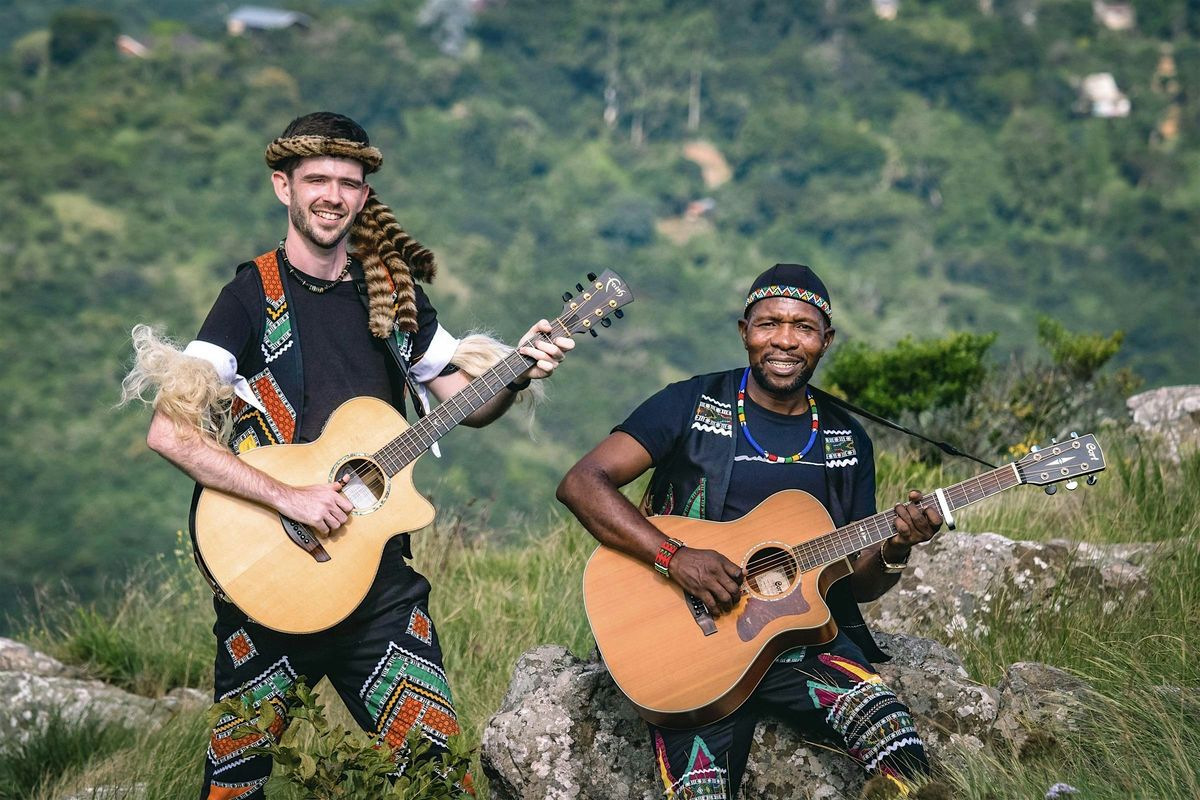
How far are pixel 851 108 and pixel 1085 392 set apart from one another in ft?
303

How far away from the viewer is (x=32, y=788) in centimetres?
605

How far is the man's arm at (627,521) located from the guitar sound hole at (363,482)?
52 cm

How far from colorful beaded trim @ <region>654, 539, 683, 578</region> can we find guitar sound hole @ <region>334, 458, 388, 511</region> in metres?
0.79

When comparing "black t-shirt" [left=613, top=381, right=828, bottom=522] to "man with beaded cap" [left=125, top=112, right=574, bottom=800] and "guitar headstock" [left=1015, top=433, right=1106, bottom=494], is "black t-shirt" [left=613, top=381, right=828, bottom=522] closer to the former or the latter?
"man with beaded cap" [left=125, top=112, right=574, bottom=800]

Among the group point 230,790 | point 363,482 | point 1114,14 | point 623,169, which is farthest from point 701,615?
point 1114,14

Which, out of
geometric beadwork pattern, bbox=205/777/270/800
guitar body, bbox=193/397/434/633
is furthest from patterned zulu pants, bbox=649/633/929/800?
geometric beadwork pattern, bbox=205/777/270/800

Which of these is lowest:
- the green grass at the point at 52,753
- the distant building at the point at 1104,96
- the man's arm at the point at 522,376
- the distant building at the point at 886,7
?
the green grass at the point at 52,753

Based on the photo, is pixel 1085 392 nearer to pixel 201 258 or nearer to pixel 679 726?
pixel 679 726

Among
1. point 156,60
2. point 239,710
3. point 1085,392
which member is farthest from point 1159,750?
point 156,60

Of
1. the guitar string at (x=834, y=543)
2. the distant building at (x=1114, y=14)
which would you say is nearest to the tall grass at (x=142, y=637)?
the guitar string at (x=834, y=543)

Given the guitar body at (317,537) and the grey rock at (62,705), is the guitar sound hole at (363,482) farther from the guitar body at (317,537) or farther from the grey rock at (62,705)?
the grey rock at (62,705)

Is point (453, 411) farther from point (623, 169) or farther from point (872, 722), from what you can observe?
point (623, 169)

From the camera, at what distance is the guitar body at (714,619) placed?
410 centimetres

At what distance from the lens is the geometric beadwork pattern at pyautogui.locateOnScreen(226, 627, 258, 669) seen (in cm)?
425
